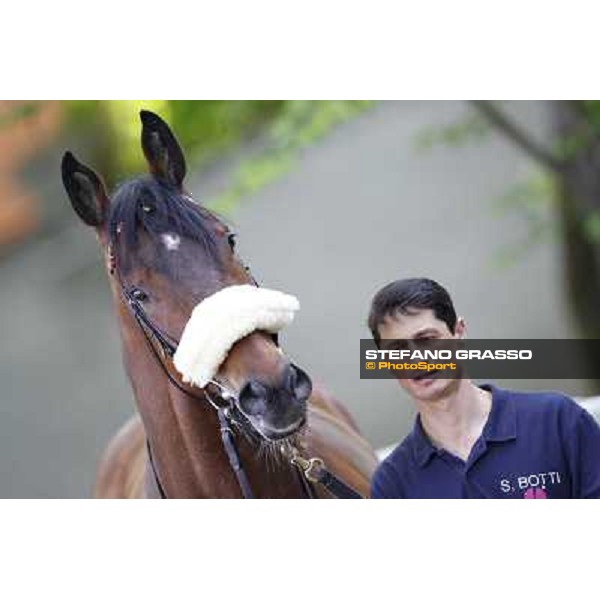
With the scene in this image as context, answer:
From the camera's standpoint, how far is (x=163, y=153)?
7.69 feet

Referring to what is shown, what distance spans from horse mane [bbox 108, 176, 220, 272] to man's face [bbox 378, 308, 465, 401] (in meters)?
0.68

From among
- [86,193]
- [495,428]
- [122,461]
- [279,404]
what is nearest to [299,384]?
[279,404]

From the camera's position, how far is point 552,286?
3.03m

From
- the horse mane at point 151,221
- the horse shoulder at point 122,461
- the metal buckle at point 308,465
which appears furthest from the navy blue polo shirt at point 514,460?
the horse mane at point 151,221

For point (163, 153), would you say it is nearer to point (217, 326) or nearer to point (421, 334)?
point (217, 326)

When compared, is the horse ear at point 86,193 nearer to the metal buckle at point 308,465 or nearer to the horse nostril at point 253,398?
the horse nostril at point 253,398

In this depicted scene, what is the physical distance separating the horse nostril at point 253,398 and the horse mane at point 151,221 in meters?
0.28

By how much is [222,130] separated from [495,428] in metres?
1.24

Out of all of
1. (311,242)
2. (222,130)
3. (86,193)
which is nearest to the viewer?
(86,193)

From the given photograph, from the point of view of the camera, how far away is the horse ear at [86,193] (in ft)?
7.41

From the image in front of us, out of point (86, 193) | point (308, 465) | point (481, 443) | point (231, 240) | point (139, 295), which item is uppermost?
point (86, 193)
